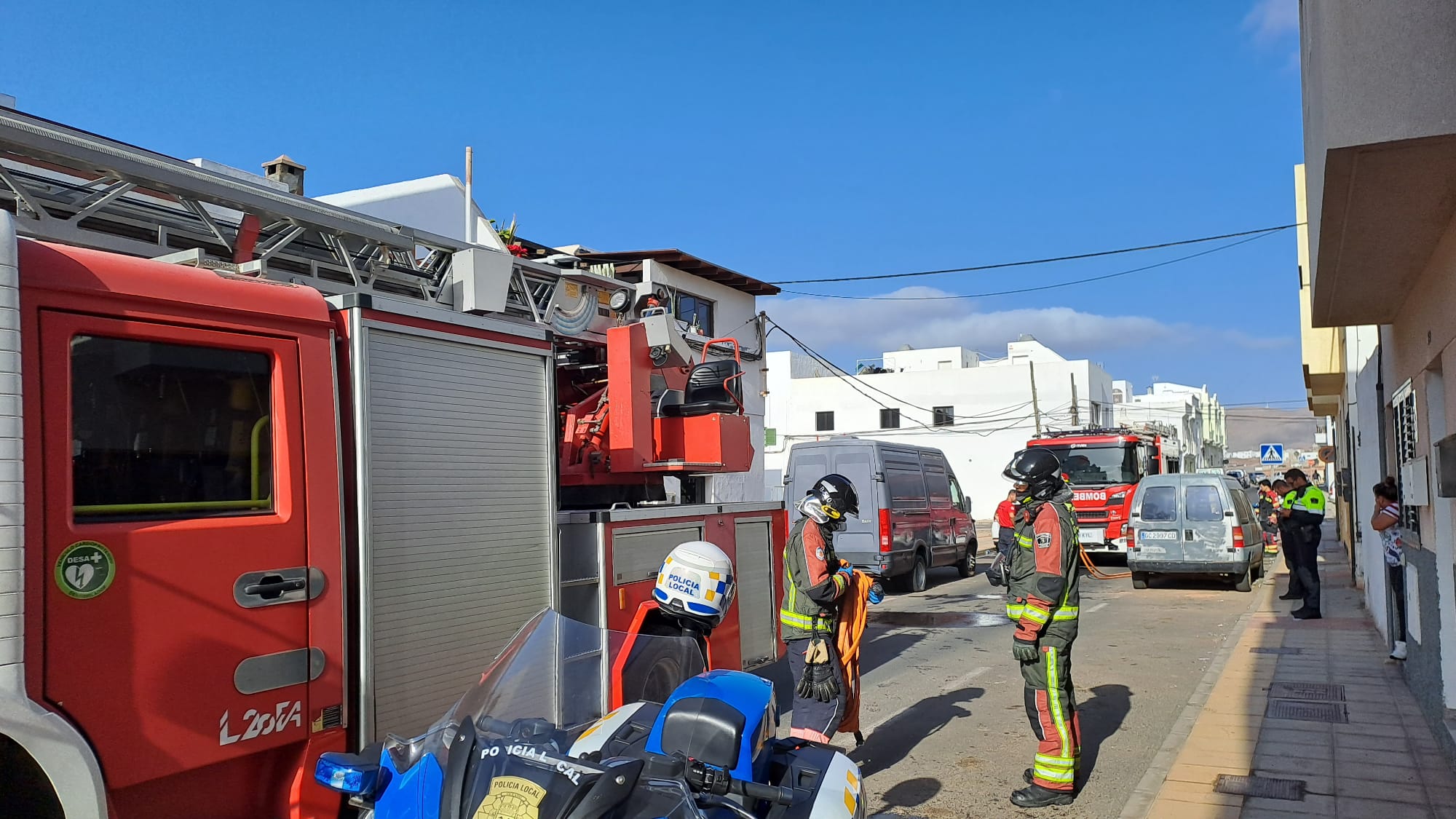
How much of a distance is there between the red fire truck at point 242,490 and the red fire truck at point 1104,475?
1663 centimetres

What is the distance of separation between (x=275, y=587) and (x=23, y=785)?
931 mm

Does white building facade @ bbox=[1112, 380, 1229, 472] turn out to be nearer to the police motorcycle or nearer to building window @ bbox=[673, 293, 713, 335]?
building window @ bbox=[673, 293, 713, 335]

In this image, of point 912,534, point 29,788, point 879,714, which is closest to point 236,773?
point 29,788

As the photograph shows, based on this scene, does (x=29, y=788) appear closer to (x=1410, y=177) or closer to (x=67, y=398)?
(x=67, y=398)

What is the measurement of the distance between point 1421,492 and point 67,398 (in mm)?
7762

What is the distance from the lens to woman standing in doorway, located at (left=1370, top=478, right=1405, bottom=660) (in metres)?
8.93

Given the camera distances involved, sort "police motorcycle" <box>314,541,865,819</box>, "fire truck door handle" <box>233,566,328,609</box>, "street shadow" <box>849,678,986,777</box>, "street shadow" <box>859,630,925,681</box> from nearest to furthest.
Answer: "police motorcycle" <box>314,541,865,819</box> → "fire truck door handle" <box>233,566,328,609</box> → "street shadow" <box>849,678,986,777</box> → "street shadow" <box>859,630,925,681</box>

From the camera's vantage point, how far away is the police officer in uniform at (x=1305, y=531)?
40.9ft

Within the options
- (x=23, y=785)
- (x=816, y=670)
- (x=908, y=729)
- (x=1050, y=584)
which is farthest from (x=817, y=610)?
(x=23, y=785)

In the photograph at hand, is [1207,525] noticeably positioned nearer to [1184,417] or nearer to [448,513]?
[448,513]

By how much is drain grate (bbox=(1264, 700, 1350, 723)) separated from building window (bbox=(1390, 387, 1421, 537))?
1.48m

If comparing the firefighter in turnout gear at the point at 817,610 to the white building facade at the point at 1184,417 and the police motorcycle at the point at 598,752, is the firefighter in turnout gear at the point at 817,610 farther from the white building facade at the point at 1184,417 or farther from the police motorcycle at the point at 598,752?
the white building facade at the point at 1184,417

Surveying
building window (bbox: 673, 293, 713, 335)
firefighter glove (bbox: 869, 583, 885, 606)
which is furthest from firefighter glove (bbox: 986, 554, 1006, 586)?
Result: building window (bbox: 673, 293, 713, 335)

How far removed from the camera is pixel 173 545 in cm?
334
